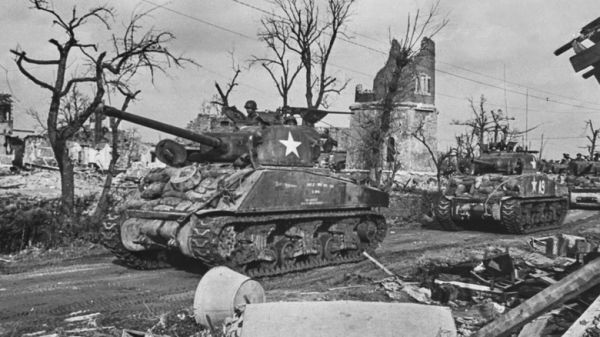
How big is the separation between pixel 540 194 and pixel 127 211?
1242cm

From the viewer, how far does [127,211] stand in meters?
10.5

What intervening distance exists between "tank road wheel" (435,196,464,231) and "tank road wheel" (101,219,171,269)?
9228mm

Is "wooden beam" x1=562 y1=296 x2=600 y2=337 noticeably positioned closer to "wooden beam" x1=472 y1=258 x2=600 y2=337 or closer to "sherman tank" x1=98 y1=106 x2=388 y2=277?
"wooden beam" x1=472 y1=258 x2=600 y2=337

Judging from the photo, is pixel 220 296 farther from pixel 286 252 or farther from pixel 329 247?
pixel 329 247

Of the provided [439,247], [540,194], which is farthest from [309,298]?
[540,194]

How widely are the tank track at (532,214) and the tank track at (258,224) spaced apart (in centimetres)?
553

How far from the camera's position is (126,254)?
10734 millimetres

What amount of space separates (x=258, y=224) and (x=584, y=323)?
5.93m

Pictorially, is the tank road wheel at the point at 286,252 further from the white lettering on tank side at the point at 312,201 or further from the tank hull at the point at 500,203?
the tank hull at the point at 500,203

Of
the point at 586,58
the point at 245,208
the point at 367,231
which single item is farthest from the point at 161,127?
the point at 586,58

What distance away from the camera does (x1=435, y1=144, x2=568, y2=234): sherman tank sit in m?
16.9

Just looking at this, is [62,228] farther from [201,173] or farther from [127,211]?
[201,173]

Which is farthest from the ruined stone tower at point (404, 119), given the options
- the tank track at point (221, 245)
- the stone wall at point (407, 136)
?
the tank track at point (221, 245)

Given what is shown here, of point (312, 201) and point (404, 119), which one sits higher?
point (404, 119)
